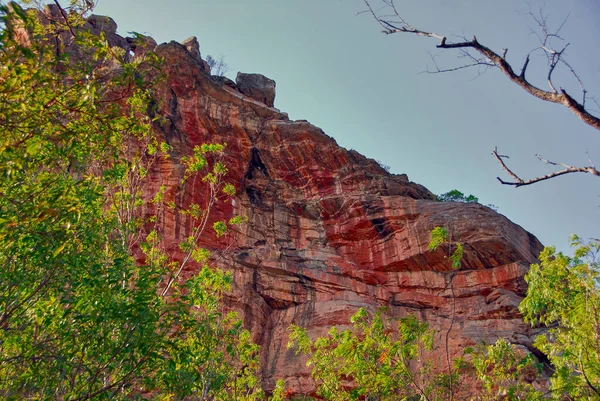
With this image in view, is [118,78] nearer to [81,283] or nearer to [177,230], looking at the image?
[81,283]

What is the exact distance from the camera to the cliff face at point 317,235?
27.9m

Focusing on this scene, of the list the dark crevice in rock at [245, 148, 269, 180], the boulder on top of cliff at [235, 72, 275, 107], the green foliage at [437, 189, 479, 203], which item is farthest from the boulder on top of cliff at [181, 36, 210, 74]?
the green foliage at [437, 189, 479, 203]

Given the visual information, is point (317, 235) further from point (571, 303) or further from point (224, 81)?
point (571, 303)

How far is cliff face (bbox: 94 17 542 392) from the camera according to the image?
1098 inches

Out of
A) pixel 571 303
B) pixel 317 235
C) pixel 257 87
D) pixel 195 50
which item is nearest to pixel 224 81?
pixel 257 87

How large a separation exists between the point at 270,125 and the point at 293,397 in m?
18.6

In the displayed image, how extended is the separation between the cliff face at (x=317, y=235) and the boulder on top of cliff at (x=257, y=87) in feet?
1.00

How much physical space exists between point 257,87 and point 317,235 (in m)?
13.1

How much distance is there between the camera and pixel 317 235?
3344cm

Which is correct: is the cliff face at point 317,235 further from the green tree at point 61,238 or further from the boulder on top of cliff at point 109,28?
the green tree at point 61,238

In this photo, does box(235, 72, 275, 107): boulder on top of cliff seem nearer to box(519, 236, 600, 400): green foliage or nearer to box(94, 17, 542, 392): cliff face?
box(94, 17, 542, 392): cliff face

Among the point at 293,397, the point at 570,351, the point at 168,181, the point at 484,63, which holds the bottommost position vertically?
the point at 293,397

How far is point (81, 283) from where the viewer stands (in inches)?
314

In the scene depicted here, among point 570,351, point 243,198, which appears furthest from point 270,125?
point 570,351
